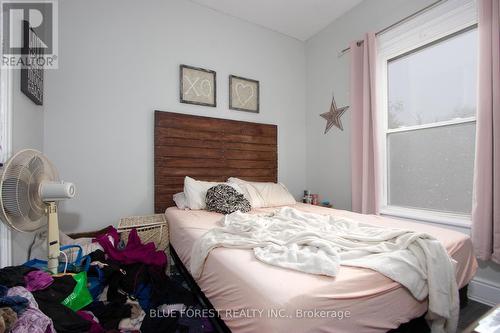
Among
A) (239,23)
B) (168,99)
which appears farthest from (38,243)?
(239,23)

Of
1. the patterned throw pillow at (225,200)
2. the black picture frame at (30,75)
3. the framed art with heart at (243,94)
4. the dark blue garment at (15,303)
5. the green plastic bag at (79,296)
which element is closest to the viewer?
the dark blue garment at (15,303)

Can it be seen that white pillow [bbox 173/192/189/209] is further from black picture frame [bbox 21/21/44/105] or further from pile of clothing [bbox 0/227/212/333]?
black picture frame [bbox 21/21/44/105]

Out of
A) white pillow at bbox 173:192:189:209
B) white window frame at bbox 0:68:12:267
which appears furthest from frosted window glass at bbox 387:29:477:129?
white window frame at bbox 0:68:12:267

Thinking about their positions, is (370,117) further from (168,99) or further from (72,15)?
(72,15)

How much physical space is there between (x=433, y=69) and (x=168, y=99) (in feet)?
8.94

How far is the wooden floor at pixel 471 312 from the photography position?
5.24ft

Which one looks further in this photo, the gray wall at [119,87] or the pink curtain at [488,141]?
the gray wall at [119,87]

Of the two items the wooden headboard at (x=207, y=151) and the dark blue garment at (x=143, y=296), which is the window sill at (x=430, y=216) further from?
the dark blue garment at (x=143, y=296)

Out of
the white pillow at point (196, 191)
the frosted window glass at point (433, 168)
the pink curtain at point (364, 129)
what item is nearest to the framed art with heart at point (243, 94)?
the white pillow at point (196, 191)

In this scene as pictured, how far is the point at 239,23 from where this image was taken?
120 inches

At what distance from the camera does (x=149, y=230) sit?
2100 mm

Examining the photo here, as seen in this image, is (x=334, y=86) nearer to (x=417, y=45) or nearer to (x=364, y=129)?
(x=364, y=129)

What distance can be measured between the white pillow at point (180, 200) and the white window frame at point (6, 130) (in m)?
1.29

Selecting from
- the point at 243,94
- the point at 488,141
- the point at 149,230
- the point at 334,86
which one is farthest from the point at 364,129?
the point at 149,230
